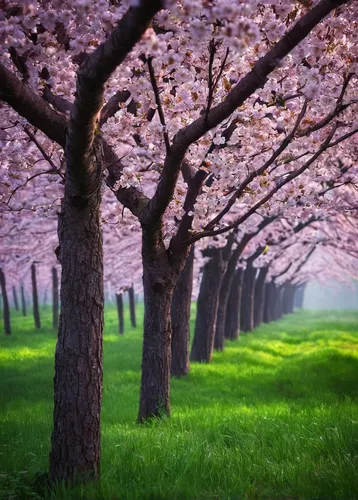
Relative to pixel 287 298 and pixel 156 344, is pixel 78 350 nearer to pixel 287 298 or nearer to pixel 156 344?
pixel 156 344

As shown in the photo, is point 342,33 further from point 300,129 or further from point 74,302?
point 74,302

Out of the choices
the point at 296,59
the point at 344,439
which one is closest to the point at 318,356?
the point at 344,439

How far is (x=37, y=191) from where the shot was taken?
39.5 ft

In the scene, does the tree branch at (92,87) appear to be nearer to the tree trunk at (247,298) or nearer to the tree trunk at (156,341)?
the tree trunk at (156,341)

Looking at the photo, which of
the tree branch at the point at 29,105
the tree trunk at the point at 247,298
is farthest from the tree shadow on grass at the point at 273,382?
the tree trunk at the point at 247,298

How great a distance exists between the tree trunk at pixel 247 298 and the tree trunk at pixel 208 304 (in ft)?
29.0

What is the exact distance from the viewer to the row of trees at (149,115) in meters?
3.49

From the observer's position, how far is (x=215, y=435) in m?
6.02

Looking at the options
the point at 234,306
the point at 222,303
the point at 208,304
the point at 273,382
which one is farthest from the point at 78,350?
the point at 234,306

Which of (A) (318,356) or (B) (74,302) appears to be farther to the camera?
(A) (318,356)

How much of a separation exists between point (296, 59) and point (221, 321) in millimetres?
11596

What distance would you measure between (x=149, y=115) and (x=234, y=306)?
1285 centimetres

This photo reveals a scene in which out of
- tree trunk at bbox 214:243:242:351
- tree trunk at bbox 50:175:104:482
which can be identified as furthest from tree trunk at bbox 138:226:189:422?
tree trunk at bbox 214:243:242:351

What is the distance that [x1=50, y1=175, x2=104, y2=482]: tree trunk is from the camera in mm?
4234
